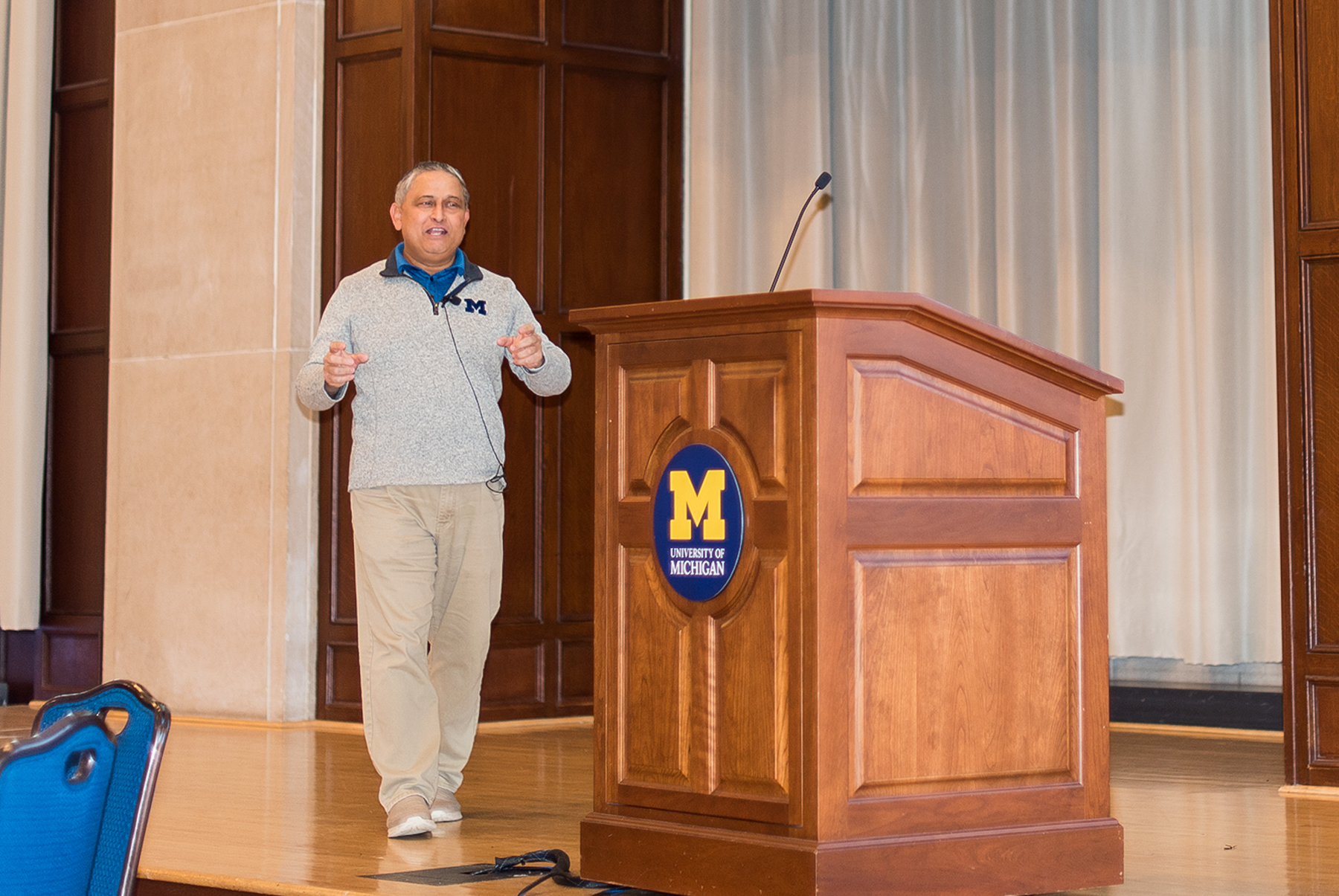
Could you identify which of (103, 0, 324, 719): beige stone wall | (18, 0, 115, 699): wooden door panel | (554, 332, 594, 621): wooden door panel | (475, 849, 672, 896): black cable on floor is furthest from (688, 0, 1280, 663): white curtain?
(475, 849, 672, 896): black cable on floor

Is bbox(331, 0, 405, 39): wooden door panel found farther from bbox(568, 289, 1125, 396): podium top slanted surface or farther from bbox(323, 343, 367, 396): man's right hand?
bbox(568, 289, 1125, 396): podium top slanted surface

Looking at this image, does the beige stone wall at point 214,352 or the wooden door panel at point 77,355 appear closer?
the beige stone wall at point 214,352

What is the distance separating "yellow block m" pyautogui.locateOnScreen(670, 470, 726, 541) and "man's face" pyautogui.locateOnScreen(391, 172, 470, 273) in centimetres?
123

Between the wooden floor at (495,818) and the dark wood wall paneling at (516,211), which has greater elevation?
the dark wood wall paneling at (516,211)

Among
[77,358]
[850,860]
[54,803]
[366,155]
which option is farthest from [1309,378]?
[77,358]

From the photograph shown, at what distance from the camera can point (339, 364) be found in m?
3.68

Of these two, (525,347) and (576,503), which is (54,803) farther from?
(576,503)

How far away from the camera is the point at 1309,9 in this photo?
4688mm

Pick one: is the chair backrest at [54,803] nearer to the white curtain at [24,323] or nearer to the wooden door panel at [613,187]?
the wooden door panel at [613,187]

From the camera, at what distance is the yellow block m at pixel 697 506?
2992mm

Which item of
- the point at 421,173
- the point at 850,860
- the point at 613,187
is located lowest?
the point at 850,860

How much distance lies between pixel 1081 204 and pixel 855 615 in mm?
3790

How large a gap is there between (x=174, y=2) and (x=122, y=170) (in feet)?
2.35

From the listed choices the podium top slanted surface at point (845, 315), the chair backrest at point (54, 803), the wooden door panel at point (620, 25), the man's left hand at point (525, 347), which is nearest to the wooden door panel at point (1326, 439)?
the podium top slanted surface at point (845, 315)
